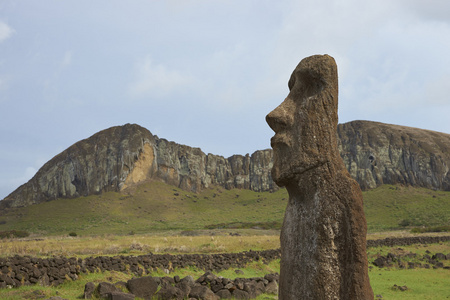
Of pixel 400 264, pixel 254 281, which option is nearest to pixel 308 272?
pixel 254 281

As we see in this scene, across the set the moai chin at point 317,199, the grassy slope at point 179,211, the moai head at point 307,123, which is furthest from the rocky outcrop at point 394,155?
the moai chin at point 317,199

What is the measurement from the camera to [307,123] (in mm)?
5609

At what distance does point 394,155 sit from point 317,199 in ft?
405

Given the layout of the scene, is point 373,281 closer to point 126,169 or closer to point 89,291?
point 89,291

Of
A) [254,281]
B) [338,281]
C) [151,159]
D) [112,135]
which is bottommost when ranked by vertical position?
[254,281]

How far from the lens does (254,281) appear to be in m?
13.5

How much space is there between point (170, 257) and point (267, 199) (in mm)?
88905

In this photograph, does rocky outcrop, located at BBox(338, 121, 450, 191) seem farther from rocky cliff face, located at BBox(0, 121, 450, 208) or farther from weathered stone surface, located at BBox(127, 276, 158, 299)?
weathered stone surface, located at BBox(127, 276, 158, 299)

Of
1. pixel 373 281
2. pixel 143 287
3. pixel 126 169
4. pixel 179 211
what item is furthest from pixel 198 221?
pixel 143 287

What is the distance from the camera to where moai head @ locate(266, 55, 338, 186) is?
5484 mm

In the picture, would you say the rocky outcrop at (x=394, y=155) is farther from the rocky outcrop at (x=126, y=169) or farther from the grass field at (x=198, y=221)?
the rocky outcrop at (x=126, y=169)

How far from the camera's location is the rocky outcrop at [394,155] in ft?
357

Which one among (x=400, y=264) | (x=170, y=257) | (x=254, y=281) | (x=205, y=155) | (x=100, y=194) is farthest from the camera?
(x=205, y=155)

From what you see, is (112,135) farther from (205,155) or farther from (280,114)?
(280,114)
